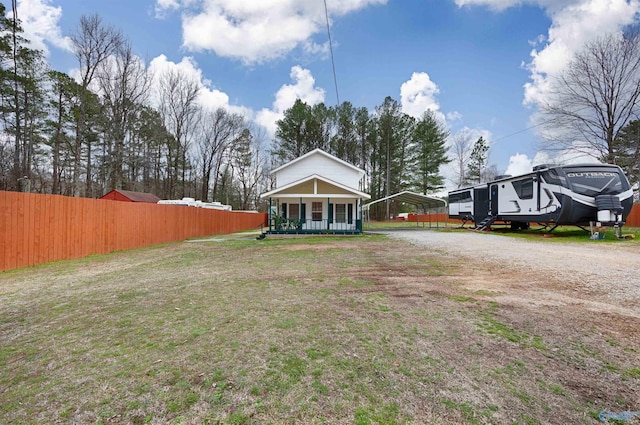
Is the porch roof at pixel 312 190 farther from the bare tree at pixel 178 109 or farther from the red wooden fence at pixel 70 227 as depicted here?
the bare tree at pixel 178 109

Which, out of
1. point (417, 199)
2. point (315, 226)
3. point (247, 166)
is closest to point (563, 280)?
point (315, 226)

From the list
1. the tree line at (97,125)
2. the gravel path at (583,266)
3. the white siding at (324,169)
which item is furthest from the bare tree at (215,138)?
the gravel path at (583,266)

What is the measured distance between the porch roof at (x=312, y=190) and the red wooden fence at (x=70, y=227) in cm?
567

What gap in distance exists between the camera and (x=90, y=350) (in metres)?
2.84

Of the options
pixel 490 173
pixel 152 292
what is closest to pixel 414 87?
pixel 490 173

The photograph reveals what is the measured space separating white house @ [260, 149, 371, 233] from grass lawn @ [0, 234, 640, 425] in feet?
39.0

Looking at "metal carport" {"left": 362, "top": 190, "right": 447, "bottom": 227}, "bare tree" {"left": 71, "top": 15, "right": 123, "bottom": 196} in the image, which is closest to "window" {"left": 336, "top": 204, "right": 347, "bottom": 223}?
"metal carport" {"left": 362, "top": 190, "right": 447, "bottom": 227}

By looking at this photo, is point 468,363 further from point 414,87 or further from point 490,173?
point 490,173

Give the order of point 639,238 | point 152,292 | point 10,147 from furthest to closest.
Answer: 1. point 10,147
2. point 639,238
3. point 152,292

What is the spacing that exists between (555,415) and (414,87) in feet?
89.7

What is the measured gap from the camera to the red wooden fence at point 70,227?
691cm

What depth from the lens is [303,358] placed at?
2.65m

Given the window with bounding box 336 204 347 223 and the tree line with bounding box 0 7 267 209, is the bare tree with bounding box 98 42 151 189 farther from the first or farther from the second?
the window with bounding box 336 204 347 223

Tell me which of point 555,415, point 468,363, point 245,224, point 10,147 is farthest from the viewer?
point 245,224
